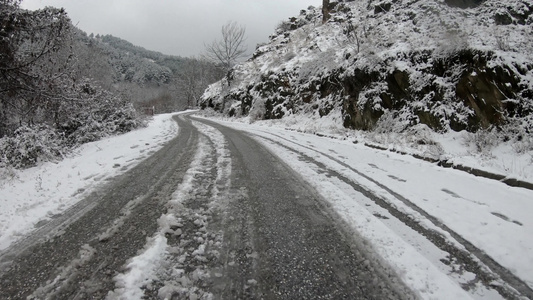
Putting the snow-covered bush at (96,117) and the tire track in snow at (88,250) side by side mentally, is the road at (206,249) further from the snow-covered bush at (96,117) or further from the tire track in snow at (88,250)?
the snow-covered bush at (96,117)

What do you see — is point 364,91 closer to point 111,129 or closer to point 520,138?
point 520,138

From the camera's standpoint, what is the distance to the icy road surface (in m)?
2.01

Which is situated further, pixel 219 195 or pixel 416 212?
pixel 219 195

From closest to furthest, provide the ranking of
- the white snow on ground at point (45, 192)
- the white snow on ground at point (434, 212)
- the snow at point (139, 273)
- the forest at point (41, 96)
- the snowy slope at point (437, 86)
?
the snow at point (139, 273) → the white snow on ground at point (434, 212) → the white snow on ground at point (45, 192) → the forest at point (41, 96) → the snowy slope at point (437, 86)

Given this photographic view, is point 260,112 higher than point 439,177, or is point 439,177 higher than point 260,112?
point 260,112

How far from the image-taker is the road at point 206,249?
77.5 inches

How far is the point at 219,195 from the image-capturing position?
397 cm

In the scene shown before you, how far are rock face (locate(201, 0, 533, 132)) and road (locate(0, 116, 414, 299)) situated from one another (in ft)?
22.1

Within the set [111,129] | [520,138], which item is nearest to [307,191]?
[520,138]

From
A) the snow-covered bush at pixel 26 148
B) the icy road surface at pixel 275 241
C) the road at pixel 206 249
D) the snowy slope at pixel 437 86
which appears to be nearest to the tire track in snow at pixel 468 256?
the icy road surface at pixel 275 241

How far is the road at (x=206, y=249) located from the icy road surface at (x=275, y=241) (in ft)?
0.04

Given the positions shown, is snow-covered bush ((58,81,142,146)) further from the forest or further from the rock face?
the rock face

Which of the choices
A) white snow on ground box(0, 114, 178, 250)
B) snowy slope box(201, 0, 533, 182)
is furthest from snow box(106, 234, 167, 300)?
snowy slope box(201, 0, 533, 182)

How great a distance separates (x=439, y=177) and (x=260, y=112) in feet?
54.9
